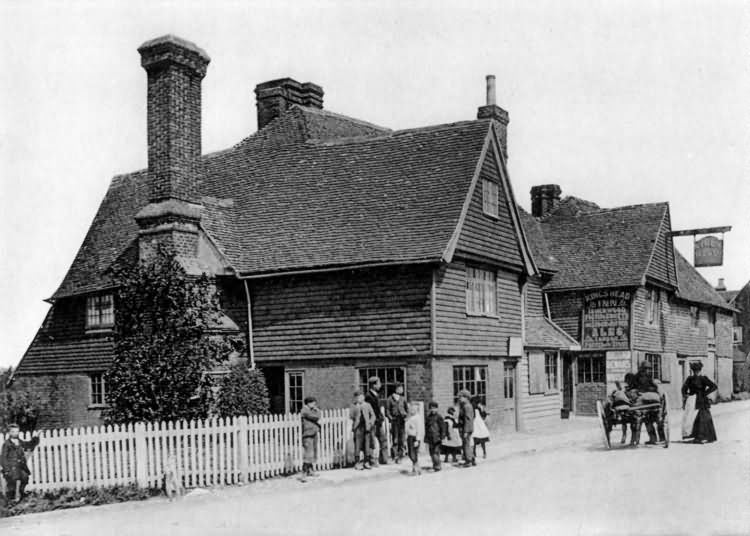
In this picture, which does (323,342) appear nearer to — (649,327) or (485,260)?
(485,260)

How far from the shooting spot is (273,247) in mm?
23094

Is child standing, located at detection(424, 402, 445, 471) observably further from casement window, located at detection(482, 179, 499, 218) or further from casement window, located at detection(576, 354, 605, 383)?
casement window, located at detection(576, 354, 605, 383)

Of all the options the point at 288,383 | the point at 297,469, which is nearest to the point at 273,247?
the point at 288,383

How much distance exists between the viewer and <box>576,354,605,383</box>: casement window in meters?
33.6

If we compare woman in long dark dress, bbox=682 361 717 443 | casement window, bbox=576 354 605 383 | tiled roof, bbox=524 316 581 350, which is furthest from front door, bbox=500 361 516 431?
casement window, bbox=576 354 605 383

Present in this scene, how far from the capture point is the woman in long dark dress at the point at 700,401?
18.8 metres

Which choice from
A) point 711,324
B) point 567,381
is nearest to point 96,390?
point 567,381

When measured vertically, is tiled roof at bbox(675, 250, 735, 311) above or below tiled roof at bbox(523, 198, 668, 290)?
below

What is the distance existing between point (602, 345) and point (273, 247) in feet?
51.9

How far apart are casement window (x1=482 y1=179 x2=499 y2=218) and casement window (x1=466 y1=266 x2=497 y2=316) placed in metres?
1.64

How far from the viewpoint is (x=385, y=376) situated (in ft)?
69.7

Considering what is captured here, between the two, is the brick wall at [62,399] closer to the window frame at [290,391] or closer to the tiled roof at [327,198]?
the tiled roof at [327,198]

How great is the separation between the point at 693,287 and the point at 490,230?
73.9 ft

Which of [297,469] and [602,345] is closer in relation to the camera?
[297,469]
